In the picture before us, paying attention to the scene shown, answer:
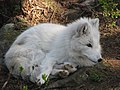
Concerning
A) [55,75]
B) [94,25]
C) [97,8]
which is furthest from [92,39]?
[97,8]

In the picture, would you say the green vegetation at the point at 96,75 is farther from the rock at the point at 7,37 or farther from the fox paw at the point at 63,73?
the rock at the point at 7,37

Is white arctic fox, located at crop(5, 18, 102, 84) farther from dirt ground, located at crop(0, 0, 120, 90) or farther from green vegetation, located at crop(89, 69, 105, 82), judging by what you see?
dirt ground, located at crop(0, 0, 120, 90)

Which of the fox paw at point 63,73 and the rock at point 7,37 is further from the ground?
the rock at point 7,37

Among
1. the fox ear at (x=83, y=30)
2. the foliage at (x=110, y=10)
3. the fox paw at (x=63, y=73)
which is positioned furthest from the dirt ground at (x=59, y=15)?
the fox paw at (x=63, y=73)

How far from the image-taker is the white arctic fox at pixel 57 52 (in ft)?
19.5

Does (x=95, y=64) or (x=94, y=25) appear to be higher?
(x=94, y=25)

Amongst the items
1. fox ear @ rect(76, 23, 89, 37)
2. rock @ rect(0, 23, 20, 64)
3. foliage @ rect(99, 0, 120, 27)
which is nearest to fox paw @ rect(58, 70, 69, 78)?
fox ear @ rect(76, 23, 89, 37)

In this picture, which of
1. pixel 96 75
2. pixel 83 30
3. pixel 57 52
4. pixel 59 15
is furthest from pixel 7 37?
pixel 96 75

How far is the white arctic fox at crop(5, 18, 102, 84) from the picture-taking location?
5.95m

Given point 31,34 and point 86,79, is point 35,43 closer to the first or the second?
point 31,34

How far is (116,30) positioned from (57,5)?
7.34 feet

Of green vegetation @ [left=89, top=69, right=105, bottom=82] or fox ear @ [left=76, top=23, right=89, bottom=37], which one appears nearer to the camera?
green vegetation @ [left=89, top=69, right=105, bottom=82]

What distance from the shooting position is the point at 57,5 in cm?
998

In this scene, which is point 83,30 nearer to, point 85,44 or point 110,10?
point 85,44
